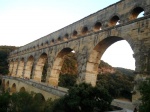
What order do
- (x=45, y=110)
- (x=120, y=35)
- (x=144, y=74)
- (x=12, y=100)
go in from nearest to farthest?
(x=144, y=74) → (x=45, y=110) → (x=120, y=35) → (x=12, y=100)

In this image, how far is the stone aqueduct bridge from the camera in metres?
13.8

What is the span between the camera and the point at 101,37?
58.4ft

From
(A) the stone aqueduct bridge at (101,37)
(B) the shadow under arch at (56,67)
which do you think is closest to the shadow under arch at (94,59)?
(A) the stone aqueduct bridge at (101,37)

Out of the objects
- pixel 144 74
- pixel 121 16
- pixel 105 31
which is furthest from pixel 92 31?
pixel 144 74

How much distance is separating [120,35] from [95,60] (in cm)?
391

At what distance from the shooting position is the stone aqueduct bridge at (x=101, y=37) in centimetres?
1376

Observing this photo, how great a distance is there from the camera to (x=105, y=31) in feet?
57.4

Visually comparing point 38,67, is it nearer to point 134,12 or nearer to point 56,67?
point 56,67

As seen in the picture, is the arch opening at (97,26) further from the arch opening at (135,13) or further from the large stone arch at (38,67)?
the large stone arch at (38,67)

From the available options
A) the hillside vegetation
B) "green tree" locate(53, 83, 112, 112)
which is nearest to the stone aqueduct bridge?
"green tree" locate(53, 83, 112, 112)

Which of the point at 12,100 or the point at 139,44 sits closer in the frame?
the point at 139,44

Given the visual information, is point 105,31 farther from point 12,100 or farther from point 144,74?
point 12,100

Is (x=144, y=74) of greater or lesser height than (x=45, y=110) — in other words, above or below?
above

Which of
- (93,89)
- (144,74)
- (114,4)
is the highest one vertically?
(114,4)
